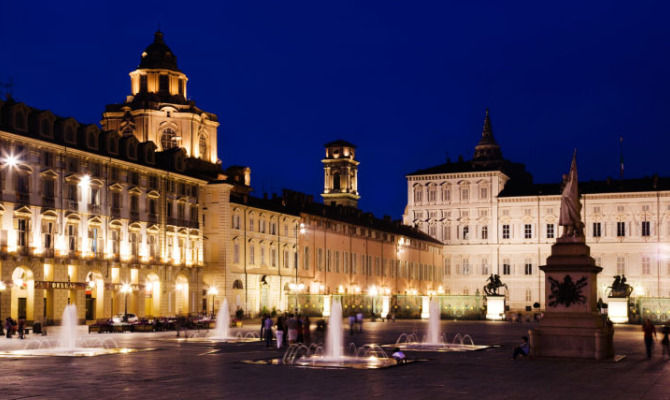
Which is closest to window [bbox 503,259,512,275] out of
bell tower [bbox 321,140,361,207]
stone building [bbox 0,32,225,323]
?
bell tower [bbox 321,140,361,207]

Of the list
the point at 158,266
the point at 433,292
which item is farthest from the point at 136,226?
the point at 433,292

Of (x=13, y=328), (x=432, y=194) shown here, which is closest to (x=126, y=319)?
(x=13, y=328)

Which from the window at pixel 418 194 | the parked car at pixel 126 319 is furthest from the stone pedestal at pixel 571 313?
the window at pixel 418 194

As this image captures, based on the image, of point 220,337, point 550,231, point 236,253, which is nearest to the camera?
point 220,337

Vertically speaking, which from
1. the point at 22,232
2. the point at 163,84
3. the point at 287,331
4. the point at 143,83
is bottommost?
the point at 287,331

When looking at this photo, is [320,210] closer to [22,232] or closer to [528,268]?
[528,268]

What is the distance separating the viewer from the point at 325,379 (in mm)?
23000

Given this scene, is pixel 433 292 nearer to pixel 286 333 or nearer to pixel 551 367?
pixel 286 333

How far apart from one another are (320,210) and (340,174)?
42.8 metres

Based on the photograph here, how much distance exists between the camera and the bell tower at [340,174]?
138m

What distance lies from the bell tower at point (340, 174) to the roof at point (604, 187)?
2356 cm

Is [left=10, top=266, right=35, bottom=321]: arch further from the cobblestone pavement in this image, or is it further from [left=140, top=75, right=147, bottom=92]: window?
[left=140, top=75, right=147, bottom=92]: window

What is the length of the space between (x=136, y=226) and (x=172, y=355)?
121 feet

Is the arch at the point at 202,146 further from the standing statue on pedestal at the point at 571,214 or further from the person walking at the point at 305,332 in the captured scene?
the standing statue on pedestal at the point at 571,214
